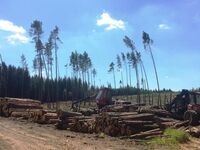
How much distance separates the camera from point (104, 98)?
3322 centimetres

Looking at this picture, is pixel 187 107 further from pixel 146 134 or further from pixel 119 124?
pixel 119 124

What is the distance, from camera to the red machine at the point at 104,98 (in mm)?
33094

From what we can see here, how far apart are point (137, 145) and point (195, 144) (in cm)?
278

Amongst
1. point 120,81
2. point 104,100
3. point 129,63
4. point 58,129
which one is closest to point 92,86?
point 120,81

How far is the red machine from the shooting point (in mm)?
33094

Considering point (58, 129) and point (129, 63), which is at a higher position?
point (129, 63)

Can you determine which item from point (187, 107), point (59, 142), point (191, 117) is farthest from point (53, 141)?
point (187, 107)

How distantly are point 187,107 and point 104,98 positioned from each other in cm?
784

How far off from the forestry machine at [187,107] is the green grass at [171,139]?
509 cm

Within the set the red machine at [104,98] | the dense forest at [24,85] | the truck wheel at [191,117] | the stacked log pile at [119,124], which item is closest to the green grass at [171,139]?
the stacked log pile at [119,124]

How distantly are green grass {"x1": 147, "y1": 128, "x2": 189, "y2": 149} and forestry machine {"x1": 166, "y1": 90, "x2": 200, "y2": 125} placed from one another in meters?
5.09

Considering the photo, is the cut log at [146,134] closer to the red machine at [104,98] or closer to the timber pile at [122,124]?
the timber pile at [122,124]

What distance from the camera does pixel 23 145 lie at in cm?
1656

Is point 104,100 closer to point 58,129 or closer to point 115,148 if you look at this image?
point 58,129
